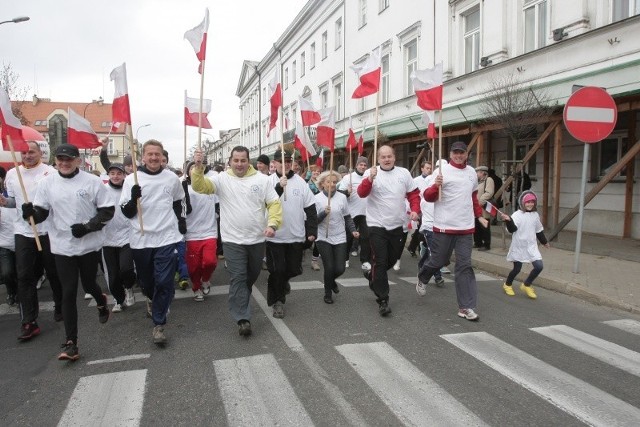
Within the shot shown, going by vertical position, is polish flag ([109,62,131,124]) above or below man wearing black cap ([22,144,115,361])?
above

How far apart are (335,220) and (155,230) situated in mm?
2558

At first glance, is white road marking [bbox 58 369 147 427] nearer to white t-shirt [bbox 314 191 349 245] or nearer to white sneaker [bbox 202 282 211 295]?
white sneaker [bbox 202 282 211 295]

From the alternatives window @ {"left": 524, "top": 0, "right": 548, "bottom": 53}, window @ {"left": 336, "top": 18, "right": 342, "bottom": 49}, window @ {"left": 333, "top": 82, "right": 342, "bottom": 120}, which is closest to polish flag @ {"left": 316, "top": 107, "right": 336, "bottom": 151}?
window @ {"left": 524, "top": 0, "right": 548, "bottom": 53}

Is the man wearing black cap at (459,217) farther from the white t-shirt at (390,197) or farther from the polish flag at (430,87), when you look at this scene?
the polish flag at (430,87)

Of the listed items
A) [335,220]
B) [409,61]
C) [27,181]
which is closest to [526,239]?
[335,220]

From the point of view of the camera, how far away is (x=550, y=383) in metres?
3.76

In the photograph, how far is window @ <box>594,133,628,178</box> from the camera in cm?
1133

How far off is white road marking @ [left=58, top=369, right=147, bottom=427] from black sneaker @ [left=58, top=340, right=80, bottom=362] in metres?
0.45

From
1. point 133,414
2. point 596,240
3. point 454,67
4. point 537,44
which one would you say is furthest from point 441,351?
point 454,67

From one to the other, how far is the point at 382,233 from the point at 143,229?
261 centimetres

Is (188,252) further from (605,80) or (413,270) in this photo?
(605,80)

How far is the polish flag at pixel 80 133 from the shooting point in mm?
5449

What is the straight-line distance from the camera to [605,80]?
927cm

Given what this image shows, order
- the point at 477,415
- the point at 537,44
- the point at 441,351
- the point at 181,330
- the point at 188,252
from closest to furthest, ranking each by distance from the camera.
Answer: the point at 477,415 < the point at 441,351 < the point at 181,330 < the point at 188,252 < the point at 537,44
